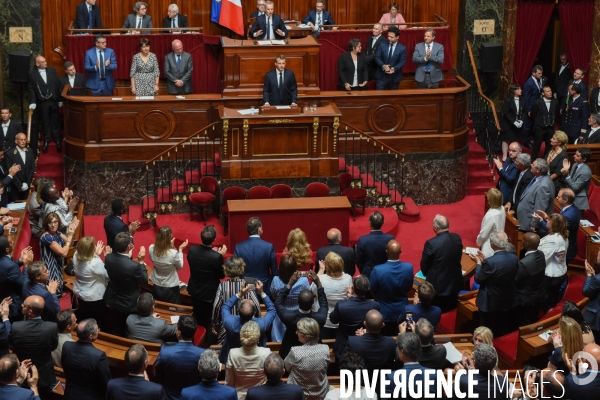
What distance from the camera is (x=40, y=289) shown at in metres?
8.36

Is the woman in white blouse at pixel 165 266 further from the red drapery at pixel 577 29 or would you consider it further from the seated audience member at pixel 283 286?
the red drapery at pixel 577 29

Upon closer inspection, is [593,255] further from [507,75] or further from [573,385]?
[507,75]

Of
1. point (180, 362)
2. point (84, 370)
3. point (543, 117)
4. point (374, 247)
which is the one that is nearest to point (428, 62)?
point (543, 117)

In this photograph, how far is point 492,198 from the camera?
1041 centimetres

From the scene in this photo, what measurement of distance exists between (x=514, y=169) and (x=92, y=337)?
19.5 ft

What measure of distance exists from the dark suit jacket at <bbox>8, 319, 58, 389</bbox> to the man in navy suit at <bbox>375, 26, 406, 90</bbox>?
7.67 m

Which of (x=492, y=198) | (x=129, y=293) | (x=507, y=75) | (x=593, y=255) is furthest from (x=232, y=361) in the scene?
(x=507, y=75)

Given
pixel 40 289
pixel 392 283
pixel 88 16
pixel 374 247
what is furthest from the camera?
pixel 88 16

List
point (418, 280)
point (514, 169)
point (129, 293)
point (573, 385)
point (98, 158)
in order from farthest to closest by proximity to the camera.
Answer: point (98, 158)
point (514, 169)
point (418, 280)
point (129, 293)
point (573, 385)

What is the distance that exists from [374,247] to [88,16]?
718cm

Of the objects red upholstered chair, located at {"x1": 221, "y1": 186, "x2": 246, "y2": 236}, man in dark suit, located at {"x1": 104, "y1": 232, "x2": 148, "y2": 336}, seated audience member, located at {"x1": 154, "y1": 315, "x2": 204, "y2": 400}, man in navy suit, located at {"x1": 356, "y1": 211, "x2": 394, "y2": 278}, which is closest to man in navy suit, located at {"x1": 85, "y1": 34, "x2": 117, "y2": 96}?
red upholstered chair, located at {"x1": 221, "y1": 186, "x2": 246, "y2": 236}

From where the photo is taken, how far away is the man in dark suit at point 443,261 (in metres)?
9.40

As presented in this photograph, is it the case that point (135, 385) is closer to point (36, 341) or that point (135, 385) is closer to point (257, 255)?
point (36, 341)

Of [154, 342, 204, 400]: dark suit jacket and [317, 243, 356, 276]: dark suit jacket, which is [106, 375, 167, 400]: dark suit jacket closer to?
[154, 342, 204, 400]: dark suit jacket
